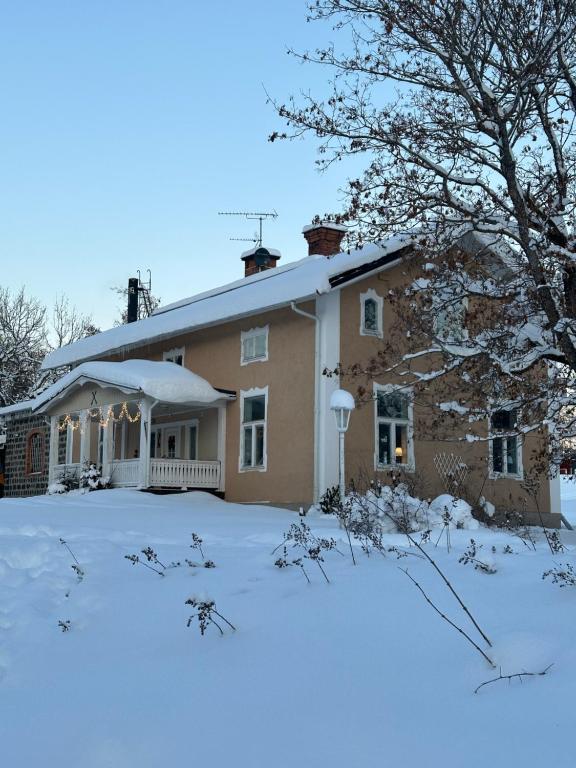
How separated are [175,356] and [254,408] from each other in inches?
145

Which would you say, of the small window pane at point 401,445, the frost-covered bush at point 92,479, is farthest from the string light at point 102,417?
the small window pane at point 401,445

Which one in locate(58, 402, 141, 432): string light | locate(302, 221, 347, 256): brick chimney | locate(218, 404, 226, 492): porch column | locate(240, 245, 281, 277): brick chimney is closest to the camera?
locate(218, 404, 226, 492): porch column

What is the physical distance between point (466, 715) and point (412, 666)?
651 millimetres

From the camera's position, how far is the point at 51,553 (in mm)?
8102

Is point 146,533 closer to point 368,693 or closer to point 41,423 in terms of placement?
point 368,693

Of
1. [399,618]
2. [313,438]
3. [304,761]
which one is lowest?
[304,761]

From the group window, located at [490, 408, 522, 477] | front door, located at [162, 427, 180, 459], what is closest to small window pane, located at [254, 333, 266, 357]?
front door, located at [162, 427, 180, 459]

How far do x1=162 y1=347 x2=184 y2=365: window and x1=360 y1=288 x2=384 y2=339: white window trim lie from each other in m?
5.46

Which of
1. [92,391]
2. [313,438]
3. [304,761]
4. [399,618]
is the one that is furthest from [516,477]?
[304,761]

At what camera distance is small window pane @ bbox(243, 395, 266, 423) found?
18.8m

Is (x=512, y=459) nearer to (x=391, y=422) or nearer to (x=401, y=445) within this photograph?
(x=401, y=445)

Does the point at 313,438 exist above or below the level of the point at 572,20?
below

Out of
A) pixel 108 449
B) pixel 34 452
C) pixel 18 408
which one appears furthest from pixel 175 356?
pixel 18 408

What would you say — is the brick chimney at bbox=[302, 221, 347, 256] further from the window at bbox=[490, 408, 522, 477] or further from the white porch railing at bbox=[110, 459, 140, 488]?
the white porch railing at bbox=[110, 459, 140, 488]
